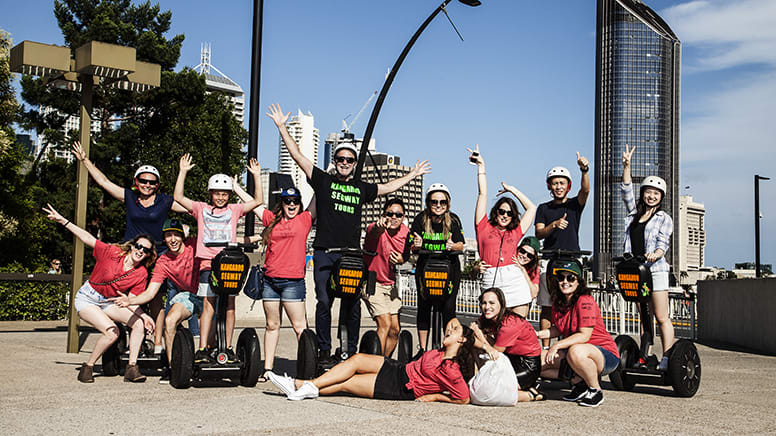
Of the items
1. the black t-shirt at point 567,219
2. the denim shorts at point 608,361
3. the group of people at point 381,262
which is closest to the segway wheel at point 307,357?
the group of people at point 381,262

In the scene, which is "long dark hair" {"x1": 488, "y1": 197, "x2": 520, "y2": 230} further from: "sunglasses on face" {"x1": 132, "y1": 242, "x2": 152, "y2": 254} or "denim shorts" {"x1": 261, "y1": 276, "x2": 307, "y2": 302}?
"sunglasses on face" {"x1": 132, "y1": 242, "x2": 152, "y2": 254}

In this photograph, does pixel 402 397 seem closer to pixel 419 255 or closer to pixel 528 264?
pixel 419 255

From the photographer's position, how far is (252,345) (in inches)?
267

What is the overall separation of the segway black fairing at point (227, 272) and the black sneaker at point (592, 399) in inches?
117

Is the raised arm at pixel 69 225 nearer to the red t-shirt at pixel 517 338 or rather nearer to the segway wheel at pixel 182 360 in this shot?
the segway wheel at pixel 182 360

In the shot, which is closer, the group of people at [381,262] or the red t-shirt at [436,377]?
the red t-shirt at [436,377]

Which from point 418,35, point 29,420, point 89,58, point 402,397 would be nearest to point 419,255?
point 402,397

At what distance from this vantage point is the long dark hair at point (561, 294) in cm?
670

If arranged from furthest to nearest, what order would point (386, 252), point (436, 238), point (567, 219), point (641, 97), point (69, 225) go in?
point (641, 97) → point (386, 252) → point (567, 219) → point (69, 225) → point (436, 238)

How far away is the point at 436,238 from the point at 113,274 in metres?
3.10

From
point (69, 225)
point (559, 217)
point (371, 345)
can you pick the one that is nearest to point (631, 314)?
point (559, 217)

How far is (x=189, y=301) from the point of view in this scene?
752cm

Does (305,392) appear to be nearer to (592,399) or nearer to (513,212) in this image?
(592,399)

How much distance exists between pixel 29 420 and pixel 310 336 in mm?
2306
